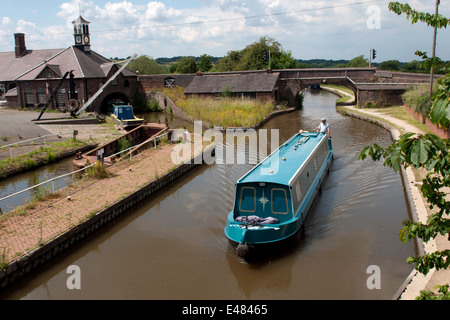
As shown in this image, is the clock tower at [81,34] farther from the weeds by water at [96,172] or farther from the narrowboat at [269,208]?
the narrowboat at [269,208]

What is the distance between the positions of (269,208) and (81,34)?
33150 millimetres

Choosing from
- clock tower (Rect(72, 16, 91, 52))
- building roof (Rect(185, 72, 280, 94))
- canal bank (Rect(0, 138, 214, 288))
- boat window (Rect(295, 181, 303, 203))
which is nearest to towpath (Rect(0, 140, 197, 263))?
canal bank (Rect(0, 138, 214, 288))

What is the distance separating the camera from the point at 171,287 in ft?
24.7

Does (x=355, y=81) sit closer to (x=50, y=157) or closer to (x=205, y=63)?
(x=50, y=157)

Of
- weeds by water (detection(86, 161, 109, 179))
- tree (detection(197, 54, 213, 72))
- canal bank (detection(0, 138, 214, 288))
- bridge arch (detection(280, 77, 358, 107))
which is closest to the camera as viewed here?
canal bank (detection(0, 138, 214, 288))

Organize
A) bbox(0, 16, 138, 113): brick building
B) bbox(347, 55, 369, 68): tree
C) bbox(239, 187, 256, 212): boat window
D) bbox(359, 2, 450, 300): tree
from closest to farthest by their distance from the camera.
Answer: bbox(359, 2, 450, 300): tree < bbox(239, 187, 256, 212): boat window < bbox(0, 16, 138, 113): brick building < bbox(347, 55, 369, 68): tree

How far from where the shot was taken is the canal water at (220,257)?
7426mm

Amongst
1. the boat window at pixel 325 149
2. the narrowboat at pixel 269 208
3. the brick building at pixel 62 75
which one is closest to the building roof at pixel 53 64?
the brick building at pixel 62 75

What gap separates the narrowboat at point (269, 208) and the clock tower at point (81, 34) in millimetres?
31105

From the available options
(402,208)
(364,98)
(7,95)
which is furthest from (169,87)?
(402,208)

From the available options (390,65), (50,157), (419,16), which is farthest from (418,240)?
(390,65)

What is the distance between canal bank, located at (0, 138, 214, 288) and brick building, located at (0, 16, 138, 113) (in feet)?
67.7

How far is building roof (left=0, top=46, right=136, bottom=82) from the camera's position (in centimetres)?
3269

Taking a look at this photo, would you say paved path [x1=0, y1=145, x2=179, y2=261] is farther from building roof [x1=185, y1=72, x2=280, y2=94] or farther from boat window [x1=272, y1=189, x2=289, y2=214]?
building roof [x1=185, y1=72, x2=280, y2=94]
